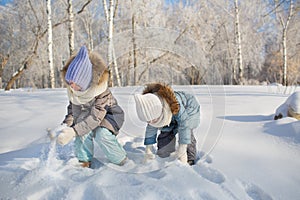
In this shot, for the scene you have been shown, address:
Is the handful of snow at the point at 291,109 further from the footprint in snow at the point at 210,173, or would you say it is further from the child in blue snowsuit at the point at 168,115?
the footprint in snow at the point at 210,173

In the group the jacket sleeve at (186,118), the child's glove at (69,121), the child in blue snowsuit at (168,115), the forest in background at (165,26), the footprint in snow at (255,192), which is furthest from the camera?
the forest in background at (165,26)

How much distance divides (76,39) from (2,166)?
14.0 m

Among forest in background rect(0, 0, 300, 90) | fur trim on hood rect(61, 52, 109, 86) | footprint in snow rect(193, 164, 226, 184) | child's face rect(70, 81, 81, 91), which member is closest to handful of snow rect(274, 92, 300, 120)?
footprint in snow rect(193, 164, 226, 184)

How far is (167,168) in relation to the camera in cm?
126

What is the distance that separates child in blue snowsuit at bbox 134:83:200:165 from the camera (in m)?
1.25

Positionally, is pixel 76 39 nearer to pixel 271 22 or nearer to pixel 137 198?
pixel 271 22

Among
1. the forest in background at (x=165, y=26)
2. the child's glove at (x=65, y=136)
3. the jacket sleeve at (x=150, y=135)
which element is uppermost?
the forest in background at (x=165, y=26)

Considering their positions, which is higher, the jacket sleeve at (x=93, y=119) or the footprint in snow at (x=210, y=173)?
the jacket sleeve at (x=93, y=119)

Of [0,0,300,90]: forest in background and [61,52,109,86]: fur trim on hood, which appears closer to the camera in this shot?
[61,52,109,86]: fur trim on hood

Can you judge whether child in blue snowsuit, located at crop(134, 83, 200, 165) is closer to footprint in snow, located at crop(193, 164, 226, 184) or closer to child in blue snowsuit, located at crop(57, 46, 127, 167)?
footprint in snow, located at crop(193, 164, 226, 184)

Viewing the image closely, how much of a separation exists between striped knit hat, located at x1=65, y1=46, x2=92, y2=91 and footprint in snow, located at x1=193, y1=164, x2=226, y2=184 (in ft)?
2.54

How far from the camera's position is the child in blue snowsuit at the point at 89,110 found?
51.5 inches

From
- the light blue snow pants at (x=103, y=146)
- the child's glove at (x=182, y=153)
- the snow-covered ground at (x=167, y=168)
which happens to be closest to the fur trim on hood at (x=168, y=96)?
the child's glove at (x=182, y=153)

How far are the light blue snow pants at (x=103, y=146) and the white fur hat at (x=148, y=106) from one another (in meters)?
0.31
